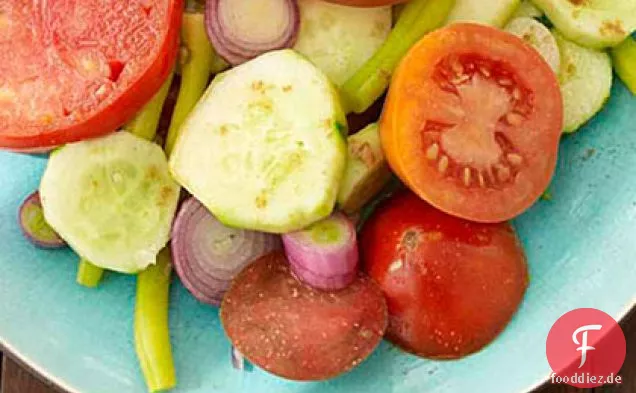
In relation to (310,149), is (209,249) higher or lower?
lower

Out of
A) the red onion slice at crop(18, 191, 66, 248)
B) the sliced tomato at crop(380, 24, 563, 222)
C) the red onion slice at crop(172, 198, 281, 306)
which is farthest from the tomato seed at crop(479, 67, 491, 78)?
the red onion slice at crop(18, 191, 66, 248)

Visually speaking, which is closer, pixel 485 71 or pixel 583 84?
pixel 485 71

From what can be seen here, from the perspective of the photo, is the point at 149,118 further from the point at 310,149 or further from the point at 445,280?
the point at 445,280

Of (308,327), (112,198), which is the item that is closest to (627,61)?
(308,327)

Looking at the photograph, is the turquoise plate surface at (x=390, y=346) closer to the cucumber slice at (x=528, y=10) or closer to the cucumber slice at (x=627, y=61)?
the cucumber slice at (x=627, y=61)

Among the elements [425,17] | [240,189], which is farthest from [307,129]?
[425,17]

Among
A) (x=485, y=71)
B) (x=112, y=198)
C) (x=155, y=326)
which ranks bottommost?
(x=155, y=326)

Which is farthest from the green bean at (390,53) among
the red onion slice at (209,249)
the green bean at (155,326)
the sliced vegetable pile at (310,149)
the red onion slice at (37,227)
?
the red onion slice at (37,227)
